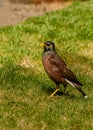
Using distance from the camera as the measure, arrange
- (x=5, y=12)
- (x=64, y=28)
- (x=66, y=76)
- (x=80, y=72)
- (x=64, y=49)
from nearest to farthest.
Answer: (x=66, y=76)
(x=80, y=72)
(x=64, y=49)
(x=64, y=28)
(x=5, y=12)

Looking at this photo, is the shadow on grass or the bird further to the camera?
the shadow on grass

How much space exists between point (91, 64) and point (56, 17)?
16.5 feet

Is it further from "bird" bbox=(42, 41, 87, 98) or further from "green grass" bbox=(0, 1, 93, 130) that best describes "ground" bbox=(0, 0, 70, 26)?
"bird" bbox=(42, 41, 87, 98)

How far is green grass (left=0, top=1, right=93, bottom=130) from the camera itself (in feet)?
30.0

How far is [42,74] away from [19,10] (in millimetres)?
9615

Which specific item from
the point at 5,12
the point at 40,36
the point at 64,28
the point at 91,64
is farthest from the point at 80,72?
the point at 5,12

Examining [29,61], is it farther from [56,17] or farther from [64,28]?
[56,17]

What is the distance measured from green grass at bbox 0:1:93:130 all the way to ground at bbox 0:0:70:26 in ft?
3.26

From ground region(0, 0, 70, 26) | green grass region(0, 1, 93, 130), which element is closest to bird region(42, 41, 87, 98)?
green grass region(0, 1, 93, 130)

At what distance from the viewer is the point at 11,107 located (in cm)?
962

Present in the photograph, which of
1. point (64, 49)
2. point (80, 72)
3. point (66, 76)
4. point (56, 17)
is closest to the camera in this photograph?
point (66, 76)

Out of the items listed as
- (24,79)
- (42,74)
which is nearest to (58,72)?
(24,79)

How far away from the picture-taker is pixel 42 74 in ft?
40.7

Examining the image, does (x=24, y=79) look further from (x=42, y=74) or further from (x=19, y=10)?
(x=19, y=10)
